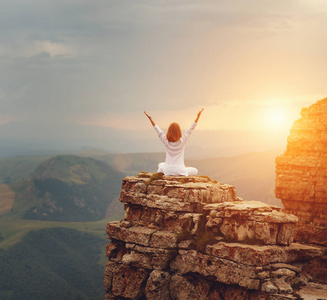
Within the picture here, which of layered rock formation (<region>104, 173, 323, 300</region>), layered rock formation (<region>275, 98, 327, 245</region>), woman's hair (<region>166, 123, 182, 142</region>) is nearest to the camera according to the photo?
layered rock formation (<region>104, 173, 323, 300</region>)

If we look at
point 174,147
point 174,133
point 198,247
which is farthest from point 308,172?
point 198,247

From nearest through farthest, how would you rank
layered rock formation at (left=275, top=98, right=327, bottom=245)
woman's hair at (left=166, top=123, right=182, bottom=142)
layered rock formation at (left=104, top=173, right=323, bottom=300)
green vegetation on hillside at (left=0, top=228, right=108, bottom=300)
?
layered rock formation at (left=104, top=173, right=323, bottom=300) → woman's hair at (left=166, top=123, right=182, bottom=142) → layered rock formation at (left=275, top=98, right=327, bottom=245) → green vegetation on hillside at (left=0, top=228, right=108, bottom=300)

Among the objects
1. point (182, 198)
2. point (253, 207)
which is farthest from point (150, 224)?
point (253, 207)

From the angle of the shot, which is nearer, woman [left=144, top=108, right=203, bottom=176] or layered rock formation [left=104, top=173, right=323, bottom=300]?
layered rock formation [left=104, top=173, right=323, bottom=300]

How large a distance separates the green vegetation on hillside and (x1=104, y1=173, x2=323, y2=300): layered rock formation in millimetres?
133469

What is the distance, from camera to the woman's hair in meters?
31.3

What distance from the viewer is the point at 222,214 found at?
27.5 m

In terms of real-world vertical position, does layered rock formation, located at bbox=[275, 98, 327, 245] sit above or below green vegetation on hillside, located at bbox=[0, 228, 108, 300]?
above

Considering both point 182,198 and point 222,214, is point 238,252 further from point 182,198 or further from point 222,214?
point 182,198

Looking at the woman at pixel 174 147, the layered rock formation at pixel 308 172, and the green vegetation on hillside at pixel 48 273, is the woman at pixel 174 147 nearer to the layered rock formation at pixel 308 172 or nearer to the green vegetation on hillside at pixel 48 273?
the layered rock formation at pixel 308 172

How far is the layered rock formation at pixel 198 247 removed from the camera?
25.5 m

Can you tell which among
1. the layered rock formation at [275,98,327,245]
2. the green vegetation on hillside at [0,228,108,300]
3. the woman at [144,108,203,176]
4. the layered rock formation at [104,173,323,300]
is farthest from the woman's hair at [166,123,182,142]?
the green vegetation on hillside at [0,228,108,300]

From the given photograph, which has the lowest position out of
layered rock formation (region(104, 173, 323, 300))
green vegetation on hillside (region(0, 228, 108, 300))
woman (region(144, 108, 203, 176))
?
green vegetation on hillside (region(0, 228, 108, 300))

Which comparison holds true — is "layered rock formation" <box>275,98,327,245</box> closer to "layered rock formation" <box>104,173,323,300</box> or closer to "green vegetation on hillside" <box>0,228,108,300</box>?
"layered rock formation" <box>104,173,323,300</box>
